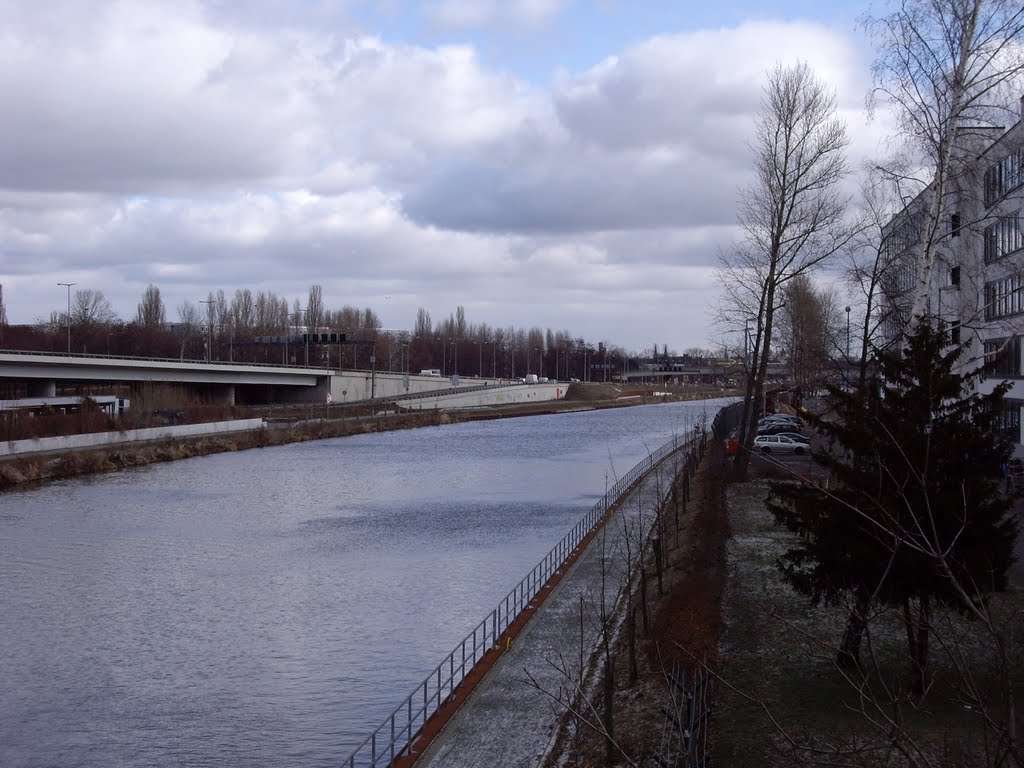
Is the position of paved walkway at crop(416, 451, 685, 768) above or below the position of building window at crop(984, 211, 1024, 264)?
below

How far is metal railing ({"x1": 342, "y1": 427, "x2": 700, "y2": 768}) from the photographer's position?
1315 centimetres

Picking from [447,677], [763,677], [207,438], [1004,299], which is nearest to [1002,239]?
[1004,299]

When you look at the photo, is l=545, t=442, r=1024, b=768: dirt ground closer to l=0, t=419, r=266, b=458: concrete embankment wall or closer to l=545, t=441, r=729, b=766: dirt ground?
l=545, t=441, r=729, b=766: dirt ground

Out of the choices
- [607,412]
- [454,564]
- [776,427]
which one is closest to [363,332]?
[607,412]

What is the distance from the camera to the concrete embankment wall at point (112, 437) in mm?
52031

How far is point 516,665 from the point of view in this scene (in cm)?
1662

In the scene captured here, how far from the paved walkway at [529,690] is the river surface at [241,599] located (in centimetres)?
178

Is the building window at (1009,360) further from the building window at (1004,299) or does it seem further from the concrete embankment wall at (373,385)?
the concrete embankment wall at (373,385)

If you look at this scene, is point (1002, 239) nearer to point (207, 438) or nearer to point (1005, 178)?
point (1005, 178)

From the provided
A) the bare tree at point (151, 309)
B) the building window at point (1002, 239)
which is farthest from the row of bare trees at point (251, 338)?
the building window at point (1002, 239)

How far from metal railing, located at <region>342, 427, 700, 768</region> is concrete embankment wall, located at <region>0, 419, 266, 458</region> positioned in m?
32.9

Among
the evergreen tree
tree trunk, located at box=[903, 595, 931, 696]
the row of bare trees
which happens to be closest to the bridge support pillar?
the row of bare trees

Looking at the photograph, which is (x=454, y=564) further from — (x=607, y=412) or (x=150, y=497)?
(x=607, y=412)

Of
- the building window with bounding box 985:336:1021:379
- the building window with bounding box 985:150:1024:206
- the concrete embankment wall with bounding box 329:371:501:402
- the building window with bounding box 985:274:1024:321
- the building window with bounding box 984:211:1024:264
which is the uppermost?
the building window with bounding box 985:150:1024:206
